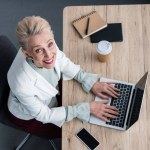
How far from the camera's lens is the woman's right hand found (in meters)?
1.47

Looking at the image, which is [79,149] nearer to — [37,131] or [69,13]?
[37,131]

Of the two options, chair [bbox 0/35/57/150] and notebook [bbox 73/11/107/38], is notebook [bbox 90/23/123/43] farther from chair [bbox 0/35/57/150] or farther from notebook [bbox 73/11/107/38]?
chair [bbox 0/35/57/150]

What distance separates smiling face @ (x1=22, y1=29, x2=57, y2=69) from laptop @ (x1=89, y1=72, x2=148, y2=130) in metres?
0.33

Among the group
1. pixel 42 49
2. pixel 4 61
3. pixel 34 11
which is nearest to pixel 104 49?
pixel 42 49

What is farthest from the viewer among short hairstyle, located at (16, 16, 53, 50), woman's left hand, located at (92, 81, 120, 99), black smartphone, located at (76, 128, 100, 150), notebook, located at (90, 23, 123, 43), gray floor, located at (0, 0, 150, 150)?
gray floor, located at (0, 0, 150, 150)

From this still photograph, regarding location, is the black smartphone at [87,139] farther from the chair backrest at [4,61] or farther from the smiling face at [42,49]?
the chair backrest at [4,61]

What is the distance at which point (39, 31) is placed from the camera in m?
1.27

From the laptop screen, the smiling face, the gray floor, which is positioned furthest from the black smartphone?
the gray floor

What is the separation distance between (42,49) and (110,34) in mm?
487

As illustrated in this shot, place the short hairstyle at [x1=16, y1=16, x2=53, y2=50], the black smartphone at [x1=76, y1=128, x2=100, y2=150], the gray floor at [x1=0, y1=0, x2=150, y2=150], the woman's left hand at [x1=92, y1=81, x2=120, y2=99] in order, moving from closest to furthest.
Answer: the short hairstyle at [x1=16, y1=16, x2=53, y2=50] < the black smartphone at [x1=76, y1=128, x2=100, y2=150] < the woman's left hand at [x1=92, y1=81, x2=120, y2=99] < the gray floor at [x1=0, y1=0, x2=150, y2=150]

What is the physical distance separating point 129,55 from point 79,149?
53 centimetres

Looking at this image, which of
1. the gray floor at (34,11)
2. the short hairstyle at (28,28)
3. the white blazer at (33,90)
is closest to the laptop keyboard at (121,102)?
the white blazer at (33,90)

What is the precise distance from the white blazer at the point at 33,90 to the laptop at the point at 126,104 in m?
0.18

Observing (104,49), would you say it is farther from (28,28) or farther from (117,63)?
(28,28)
